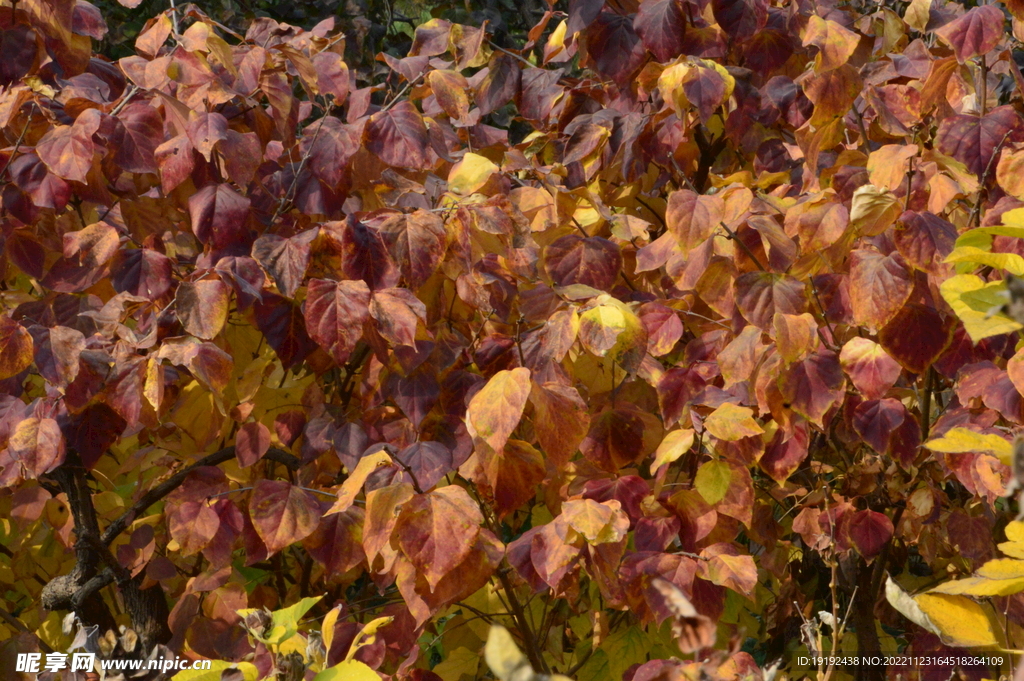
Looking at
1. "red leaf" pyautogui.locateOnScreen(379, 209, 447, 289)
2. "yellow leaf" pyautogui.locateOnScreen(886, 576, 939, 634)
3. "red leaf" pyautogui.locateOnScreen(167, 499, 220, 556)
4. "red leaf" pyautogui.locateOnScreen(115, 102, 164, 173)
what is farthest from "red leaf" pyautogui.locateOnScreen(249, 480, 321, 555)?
"yellow leaf" pyautogui.locateOnScreen(886, 576, 939, 634)

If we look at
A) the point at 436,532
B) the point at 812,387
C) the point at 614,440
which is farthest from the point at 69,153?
the point at 812,387

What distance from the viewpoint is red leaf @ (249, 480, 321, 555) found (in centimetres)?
153

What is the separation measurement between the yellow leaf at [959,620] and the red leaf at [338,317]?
973 millimetres

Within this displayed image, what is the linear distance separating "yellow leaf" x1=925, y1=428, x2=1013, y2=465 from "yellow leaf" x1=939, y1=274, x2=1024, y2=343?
0.25ft

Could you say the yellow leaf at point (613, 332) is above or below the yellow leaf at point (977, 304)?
below

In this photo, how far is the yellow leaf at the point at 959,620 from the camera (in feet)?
2.10

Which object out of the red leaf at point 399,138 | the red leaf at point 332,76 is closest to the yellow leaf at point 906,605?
the red leaf at point 399,138

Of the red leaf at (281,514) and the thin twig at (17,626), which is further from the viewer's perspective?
the thin twig at (17,626)

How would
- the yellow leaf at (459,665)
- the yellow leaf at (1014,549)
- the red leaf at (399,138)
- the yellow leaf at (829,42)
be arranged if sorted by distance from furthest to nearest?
the yellow leaf at (459,665)
the red leaf at (399,138)
the yellow leaf at (829,42)
the yellow leaf at (1014,549)

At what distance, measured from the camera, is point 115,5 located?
163 inches

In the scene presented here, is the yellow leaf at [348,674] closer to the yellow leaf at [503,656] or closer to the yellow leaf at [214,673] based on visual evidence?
the yellow leaf at [214,673]

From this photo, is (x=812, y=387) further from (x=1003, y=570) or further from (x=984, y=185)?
(x=1003, y=570)

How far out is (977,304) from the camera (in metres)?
0.64

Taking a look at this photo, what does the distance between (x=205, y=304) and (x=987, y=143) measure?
125 centimetres
